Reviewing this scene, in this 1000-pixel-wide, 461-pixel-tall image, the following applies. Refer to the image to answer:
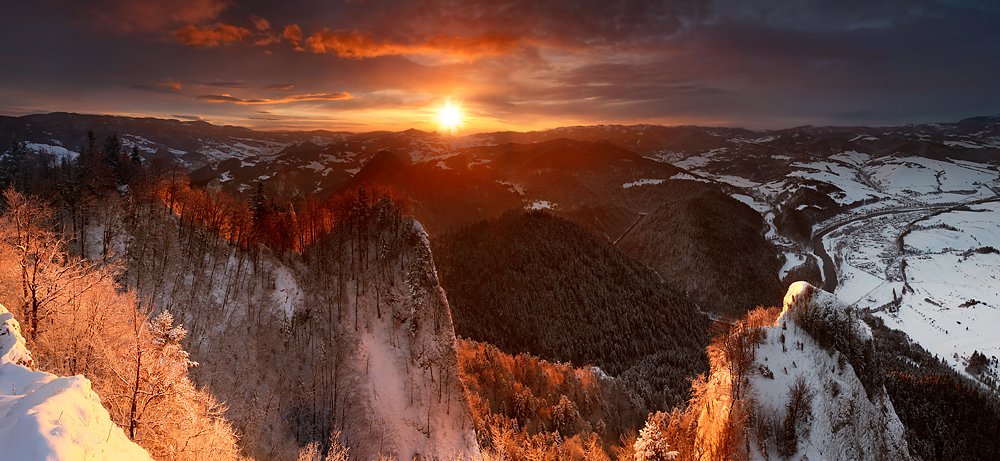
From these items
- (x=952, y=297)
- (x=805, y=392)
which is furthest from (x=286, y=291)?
(x=952, y=297)

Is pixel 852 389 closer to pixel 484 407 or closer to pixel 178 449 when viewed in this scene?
pixel 484 407

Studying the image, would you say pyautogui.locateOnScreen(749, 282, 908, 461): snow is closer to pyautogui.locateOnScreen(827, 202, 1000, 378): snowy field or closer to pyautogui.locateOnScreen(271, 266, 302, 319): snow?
pyautogui.locateOnScreen(271, 266, 302, 319): snow

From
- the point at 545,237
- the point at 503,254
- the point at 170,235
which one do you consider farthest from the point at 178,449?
the point at 545,237

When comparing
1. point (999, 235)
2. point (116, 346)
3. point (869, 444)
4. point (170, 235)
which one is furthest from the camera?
point (999, 235)

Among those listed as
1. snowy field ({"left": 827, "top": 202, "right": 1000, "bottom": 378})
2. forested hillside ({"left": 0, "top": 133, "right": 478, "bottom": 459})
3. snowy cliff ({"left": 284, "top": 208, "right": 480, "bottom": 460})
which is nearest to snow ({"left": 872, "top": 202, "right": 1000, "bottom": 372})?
snowy field ({"left": 827, "top": 202, "right": 1000, "bottom": 378})

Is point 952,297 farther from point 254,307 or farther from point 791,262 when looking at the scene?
point 254,307

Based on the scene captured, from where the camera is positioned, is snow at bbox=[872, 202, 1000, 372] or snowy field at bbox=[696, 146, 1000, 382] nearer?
snow at bbox=[872, 202, 1000, 372]
